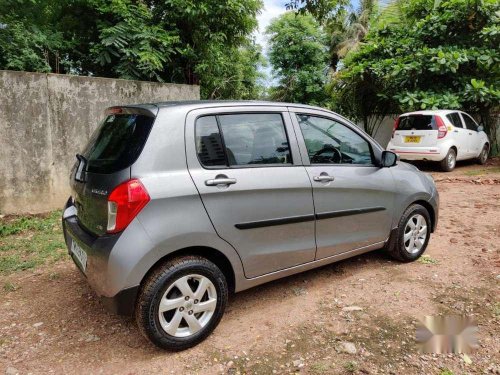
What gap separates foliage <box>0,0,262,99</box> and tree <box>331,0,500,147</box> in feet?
18.6

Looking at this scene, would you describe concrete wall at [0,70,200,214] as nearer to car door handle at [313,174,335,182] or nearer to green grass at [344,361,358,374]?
car door handle at [313,174,335,182]

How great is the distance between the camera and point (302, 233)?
10.2ft

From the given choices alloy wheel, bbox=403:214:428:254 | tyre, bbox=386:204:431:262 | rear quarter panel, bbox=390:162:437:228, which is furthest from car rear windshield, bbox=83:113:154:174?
alloy wheel, bbox=403:214:428:254

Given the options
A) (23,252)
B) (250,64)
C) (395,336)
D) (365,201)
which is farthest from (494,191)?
(250,64)

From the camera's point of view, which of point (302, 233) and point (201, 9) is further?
point (201, 9)

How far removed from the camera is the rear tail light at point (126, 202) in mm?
2351

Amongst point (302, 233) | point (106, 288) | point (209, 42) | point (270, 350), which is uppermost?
point (209, 42)

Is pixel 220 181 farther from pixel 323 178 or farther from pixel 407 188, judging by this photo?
pixel 407 188

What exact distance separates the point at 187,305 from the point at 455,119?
376 inches

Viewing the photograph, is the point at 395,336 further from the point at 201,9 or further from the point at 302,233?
the point at 201,9

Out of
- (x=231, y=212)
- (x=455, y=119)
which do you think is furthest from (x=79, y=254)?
(x=455, y=119)

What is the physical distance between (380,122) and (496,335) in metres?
11.6

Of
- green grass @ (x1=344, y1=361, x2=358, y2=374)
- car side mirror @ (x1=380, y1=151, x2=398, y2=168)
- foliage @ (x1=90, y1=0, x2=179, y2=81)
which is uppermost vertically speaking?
foliage @ (x1=90, y1=0, x2=179, y2=81)

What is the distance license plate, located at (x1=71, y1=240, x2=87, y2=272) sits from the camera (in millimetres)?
2618
